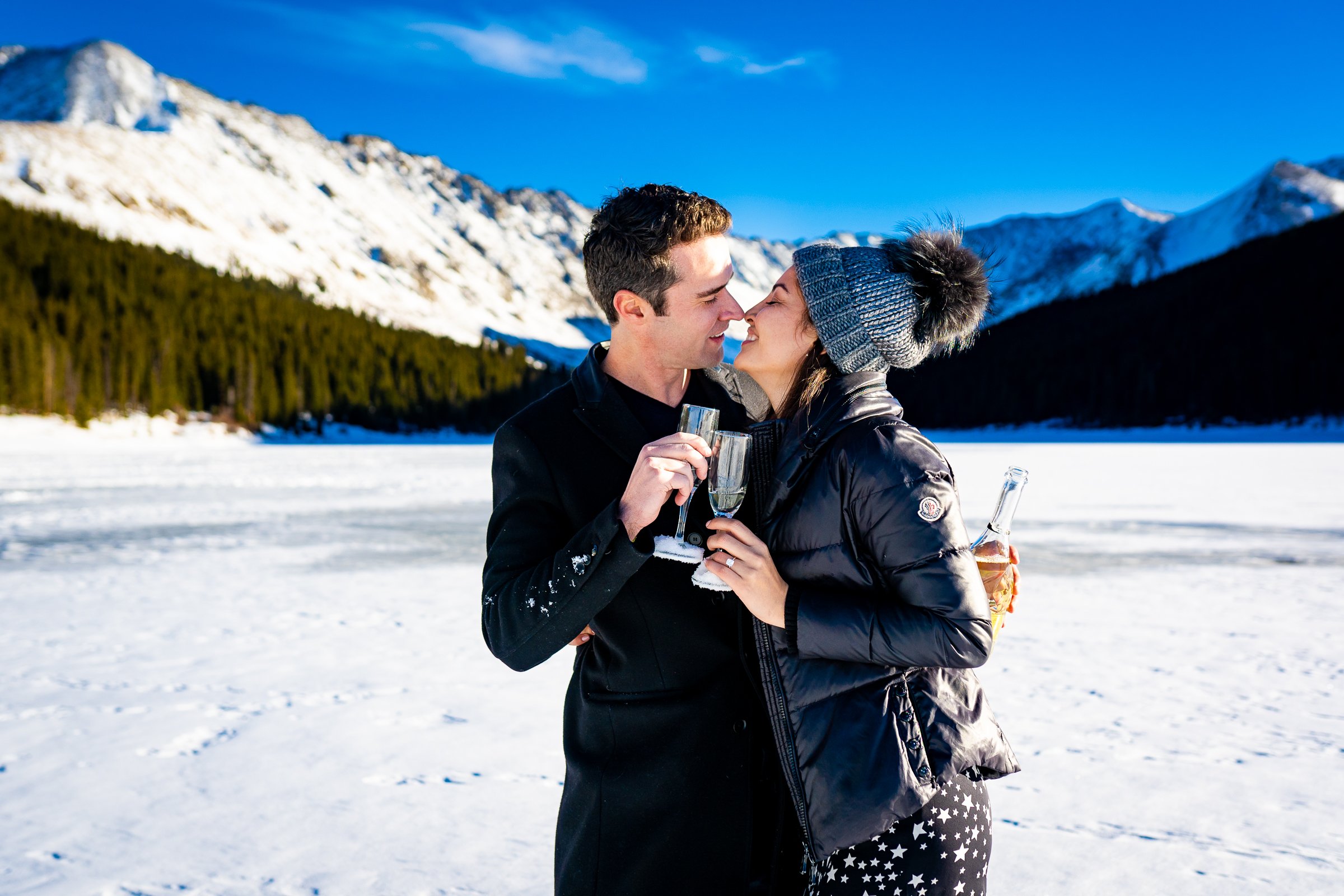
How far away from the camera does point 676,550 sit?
5.74 ft

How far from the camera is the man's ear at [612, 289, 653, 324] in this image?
2.25m

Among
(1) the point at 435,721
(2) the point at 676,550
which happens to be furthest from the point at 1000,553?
(1) the point at 435,721

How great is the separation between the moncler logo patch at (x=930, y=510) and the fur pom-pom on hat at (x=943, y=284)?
470 mm

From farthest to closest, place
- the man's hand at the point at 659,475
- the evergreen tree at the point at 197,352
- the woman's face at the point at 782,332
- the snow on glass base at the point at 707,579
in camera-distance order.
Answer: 1. the evergreen tree at the point at 197,352
2. the woman's face at the point at 782,332
3. the snow on glass base at the point at 707,579
4. the man's hand at the point at 659,475

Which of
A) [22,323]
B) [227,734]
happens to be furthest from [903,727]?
[22,323]

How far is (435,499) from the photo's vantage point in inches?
688

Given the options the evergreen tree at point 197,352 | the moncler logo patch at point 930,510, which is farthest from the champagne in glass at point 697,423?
the evergreen tree at point 197,352

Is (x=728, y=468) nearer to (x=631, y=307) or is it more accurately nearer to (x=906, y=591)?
(x=906, y=591)

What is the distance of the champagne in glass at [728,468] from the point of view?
5.99ft

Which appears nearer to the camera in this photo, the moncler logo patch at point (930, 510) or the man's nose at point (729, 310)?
the moncler logo patch at point (930, 510)

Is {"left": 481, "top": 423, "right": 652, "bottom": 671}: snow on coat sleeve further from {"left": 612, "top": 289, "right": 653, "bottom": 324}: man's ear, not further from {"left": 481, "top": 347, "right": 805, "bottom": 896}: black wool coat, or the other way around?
{"left": 612, "top": 289, "right": 653, "bottom": 324}: man's ear

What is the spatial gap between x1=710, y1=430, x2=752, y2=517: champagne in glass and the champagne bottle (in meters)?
0.60

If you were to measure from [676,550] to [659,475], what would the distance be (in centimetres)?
17

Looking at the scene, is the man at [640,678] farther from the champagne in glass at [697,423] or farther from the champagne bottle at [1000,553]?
the champagne bottle at [1000,553]
